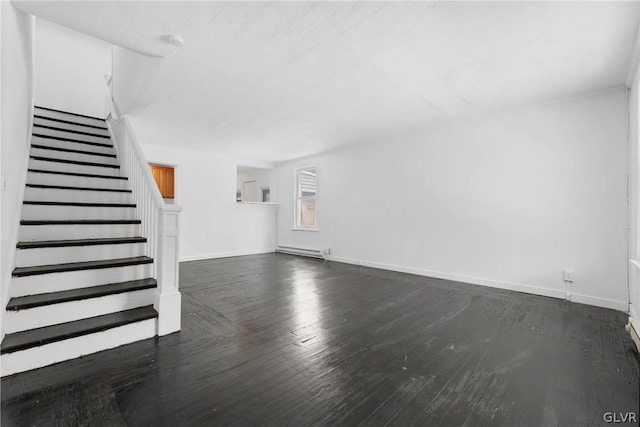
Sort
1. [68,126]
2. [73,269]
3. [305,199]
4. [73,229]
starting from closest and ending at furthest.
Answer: [73,269], [73,229], [68,126], [305,199]

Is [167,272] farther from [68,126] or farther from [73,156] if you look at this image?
[68,126]

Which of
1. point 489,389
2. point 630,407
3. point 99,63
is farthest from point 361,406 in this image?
point 99,63

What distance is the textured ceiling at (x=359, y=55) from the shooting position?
6.39ft

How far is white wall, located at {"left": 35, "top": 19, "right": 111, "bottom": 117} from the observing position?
5371 millimetres

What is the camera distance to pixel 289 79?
2.90 m

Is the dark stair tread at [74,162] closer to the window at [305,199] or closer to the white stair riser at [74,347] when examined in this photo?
the white stair riser at [74,347]

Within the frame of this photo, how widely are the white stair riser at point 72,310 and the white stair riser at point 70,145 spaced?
2.65m

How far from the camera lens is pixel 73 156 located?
11.9 ft

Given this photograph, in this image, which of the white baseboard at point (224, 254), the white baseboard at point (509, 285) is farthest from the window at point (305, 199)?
the white baseboard at point (509, 285)

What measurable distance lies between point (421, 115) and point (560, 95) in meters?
1.50

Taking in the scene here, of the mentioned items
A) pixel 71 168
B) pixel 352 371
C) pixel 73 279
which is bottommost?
pixel 352 371

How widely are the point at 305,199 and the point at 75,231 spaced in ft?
15.6

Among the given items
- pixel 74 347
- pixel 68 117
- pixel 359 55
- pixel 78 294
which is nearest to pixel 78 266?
pixel 78 294

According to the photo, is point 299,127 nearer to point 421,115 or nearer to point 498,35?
point 421,115
